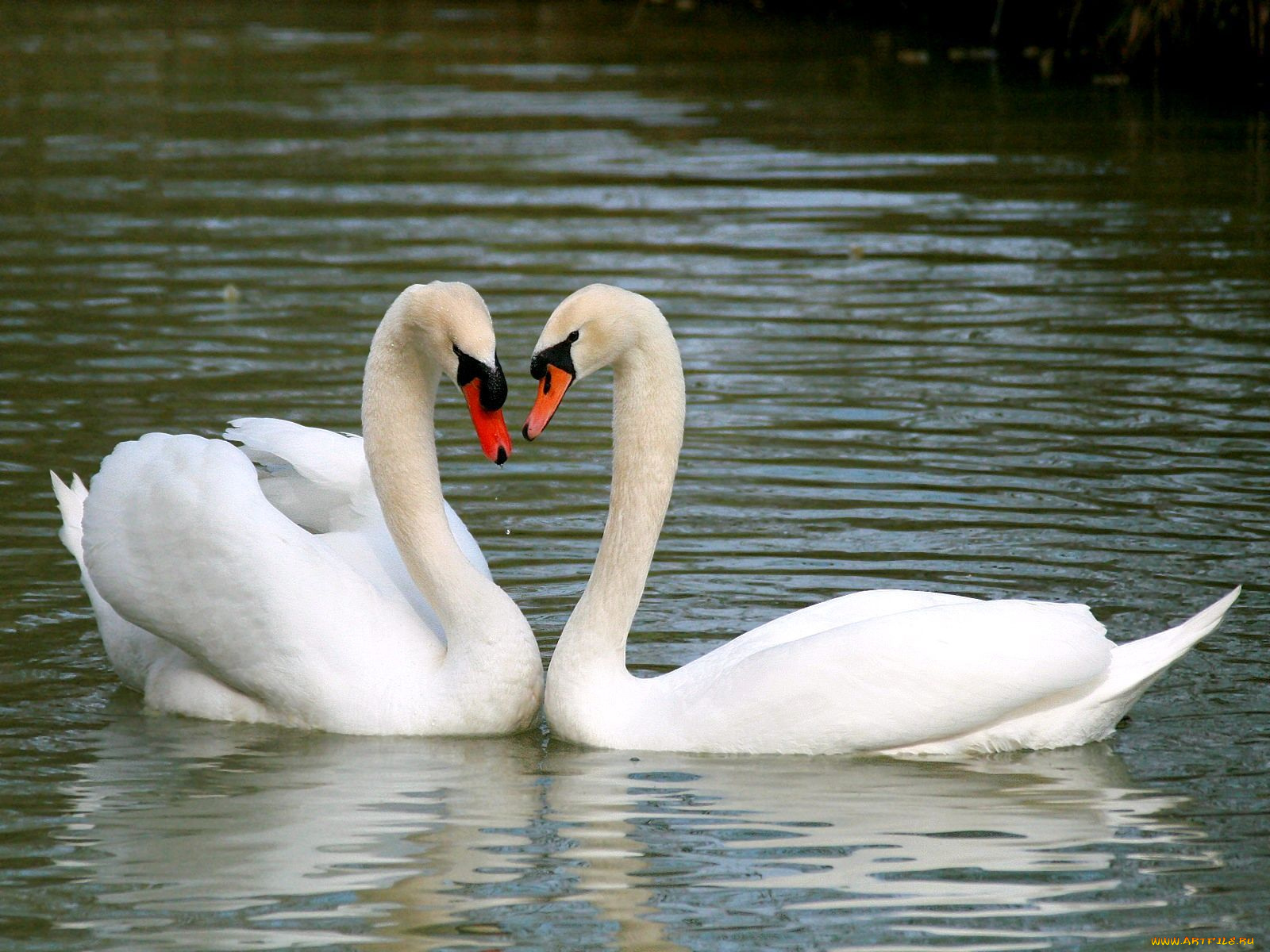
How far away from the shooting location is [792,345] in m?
→ 11.2

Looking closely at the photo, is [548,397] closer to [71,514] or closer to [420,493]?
[420,493]

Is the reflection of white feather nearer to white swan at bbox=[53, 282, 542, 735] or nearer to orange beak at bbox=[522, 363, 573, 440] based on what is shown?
white swan at bbox=[53, 282, 542, 735]

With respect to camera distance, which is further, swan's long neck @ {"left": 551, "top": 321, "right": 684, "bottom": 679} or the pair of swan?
swan's long neck @ {"left": 551, "top": 321, "right": 684, "bottom": 679}

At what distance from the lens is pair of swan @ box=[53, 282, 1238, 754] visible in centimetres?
586

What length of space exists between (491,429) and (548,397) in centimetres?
19

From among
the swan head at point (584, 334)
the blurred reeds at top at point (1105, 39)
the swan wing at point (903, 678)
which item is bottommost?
the swan wing at point (903, 678)

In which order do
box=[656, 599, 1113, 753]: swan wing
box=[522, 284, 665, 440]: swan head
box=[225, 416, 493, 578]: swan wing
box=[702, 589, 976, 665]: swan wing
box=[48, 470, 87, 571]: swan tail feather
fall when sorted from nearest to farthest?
box=[656, 599, 1113, 753]: swan wing
box=[522, 284, 665, 440]: swan head
box=[702, 589, 976, 665]: swan wing
box=[225, 416, 493, 578]: swan wing
box=[48, 470, 87, 571]: swan tail feather

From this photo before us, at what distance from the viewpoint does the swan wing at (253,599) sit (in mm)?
6289

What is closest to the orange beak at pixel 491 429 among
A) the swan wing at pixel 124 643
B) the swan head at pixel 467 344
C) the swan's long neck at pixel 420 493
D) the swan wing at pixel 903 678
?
the swan head at pixel 467 344

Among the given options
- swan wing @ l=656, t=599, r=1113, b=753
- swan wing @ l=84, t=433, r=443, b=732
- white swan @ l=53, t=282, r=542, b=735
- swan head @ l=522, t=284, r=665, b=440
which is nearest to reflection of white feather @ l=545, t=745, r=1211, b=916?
swan wing @ l=656, t=599, r=1113, b=753

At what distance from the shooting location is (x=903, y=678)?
5816 mm

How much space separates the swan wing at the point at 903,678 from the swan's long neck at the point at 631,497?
1.31 feet

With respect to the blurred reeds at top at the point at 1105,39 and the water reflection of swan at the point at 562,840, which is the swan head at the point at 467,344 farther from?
the blurred reeds at top at the point at 1105,39

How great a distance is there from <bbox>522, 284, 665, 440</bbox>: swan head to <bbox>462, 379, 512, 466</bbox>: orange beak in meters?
0.13
